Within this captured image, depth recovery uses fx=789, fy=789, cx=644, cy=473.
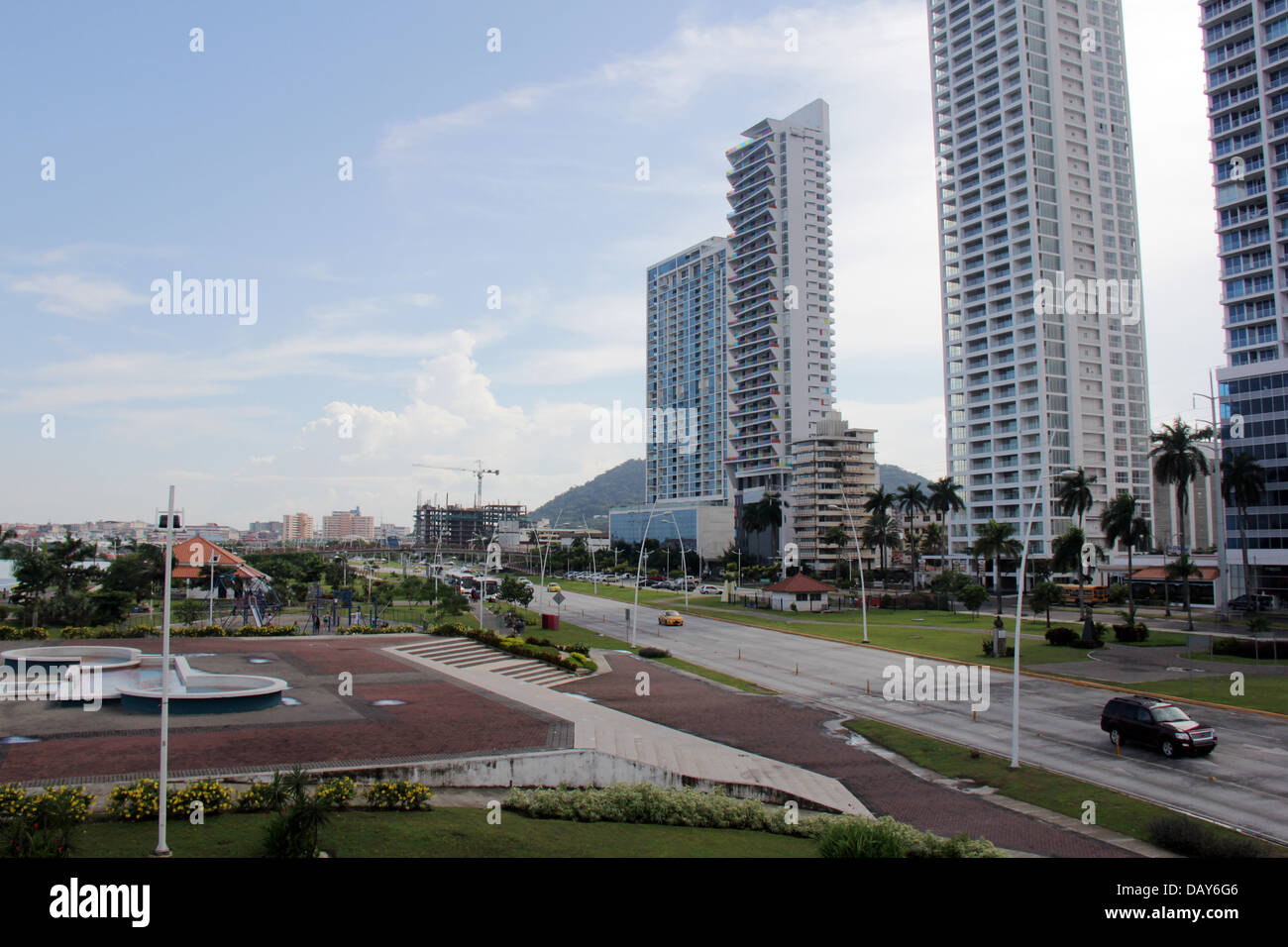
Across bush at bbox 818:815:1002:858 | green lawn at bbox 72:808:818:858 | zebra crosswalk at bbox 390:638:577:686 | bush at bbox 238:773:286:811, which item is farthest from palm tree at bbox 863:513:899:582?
bush at bbox 238:773:286:811

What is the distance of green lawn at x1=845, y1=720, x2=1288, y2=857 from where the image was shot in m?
17.6

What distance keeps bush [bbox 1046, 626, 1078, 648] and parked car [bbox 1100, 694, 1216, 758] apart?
2425cm

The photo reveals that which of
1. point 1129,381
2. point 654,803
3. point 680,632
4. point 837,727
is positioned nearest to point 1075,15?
point 1129,381

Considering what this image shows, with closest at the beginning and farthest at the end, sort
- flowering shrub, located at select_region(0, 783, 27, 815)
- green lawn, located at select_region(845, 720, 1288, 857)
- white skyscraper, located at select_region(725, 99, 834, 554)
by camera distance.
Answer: flowering shrub, located at select_region(0, 783, 27, 815)
green lawn, located at select_region(845, 720, 1288, 857)
white skyscraper, located at select_region(725, 99, 834, 554)

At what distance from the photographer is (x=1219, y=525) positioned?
76.3 m

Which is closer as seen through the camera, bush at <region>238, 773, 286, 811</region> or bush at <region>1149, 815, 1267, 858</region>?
bush at <region>1149, 815, 1267, 858</region>

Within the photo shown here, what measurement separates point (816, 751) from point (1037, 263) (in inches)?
4044

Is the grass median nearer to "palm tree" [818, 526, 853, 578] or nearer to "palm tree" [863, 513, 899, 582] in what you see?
"palm tree" [863, 513, 899, 582]

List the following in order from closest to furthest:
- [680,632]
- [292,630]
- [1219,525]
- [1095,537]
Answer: [292,630], [680,632], [1219,525], [1095,537]

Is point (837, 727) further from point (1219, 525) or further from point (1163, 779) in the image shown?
point (1219, 525)

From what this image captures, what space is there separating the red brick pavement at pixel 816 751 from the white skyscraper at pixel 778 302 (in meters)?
123

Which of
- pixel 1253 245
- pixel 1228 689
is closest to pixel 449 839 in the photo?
pixel 1228 689

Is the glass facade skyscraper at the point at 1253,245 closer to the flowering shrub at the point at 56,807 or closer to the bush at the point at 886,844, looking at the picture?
the bush at the point at 886,844
